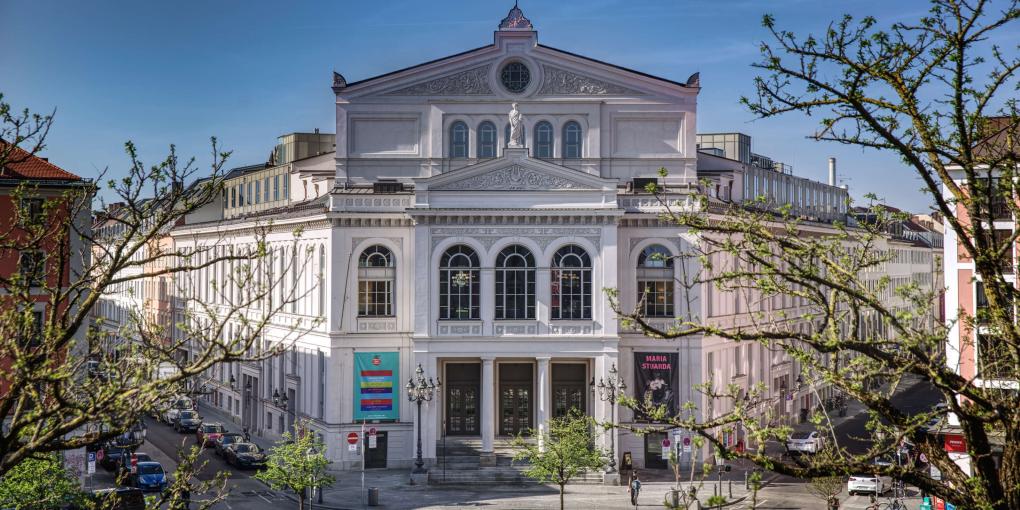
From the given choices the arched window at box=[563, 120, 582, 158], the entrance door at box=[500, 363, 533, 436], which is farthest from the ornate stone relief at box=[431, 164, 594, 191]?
the entrance door at box=[500, 363, 533, 436]

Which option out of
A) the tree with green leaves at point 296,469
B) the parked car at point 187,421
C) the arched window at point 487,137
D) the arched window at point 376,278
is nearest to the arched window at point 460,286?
the arched window at point 376,278

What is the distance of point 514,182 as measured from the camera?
199 ft

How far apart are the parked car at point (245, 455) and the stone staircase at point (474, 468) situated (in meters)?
9.80

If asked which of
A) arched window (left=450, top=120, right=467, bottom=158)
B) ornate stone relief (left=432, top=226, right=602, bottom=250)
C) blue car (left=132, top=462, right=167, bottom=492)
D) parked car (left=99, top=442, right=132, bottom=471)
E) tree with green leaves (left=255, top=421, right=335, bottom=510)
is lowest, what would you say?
parked car (left=99, top=442, right=132, bottom=471)

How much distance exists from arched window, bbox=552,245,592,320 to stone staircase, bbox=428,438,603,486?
7740 millimetres

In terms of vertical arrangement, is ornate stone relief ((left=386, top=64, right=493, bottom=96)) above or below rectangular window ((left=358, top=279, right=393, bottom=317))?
above

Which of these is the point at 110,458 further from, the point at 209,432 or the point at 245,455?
the point at 209,432

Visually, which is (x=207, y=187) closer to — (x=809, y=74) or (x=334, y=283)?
(x=809, y=74)

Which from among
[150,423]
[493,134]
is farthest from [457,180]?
[150,423]

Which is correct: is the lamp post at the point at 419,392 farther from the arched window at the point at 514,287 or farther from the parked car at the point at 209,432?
the parked car at the point at 209,432

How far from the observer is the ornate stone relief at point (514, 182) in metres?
60.5

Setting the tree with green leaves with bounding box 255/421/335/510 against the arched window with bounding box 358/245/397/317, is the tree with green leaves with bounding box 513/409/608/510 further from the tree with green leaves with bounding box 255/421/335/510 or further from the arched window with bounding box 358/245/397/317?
the arched window with bounding box 358/245/397/317

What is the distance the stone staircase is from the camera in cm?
5747

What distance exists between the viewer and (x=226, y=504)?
5275cm
